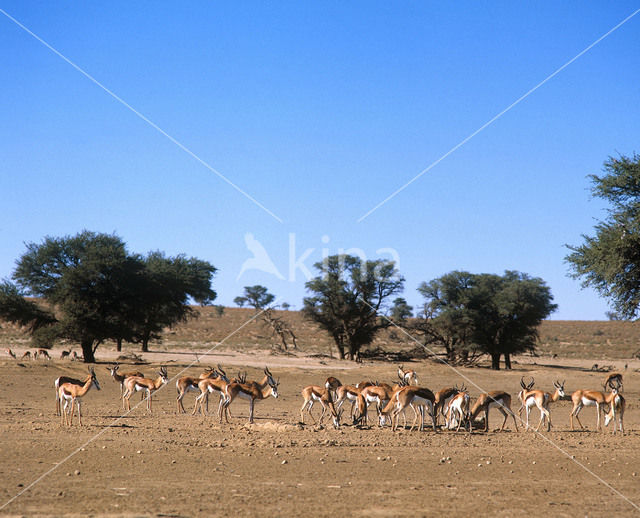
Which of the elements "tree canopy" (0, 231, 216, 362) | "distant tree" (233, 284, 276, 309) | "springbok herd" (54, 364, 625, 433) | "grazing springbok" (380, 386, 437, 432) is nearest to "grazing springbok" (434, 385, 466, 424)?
"springbok herd" (54, 364, 625, 433)

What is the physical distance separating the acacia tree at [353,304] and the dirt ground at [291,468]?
2982 cm

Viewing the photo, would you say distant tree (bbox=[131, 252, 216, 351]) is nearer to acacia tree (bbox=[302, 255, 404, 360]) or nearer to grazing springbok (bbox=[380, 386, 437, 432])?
acacia tree (bbox=[302, 255, 404, 360])

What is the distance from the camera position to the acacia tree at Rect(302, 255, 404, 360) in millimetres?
53500

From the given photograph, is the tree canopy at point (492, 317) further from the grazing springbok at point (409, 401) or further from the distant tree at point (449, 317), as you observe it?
the grazing springbok at point (409, 401)

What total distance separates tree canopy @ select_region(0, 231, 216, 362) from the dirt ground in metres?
14.4

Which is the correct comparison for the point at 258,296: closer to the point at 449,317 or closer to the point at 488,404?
the point at 449,317

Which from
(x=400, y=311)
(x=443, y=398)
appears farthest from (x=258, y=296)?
(x=443, y=398)

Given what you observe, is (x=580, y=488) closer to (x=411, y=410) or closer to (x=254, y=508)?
(x=254, y=508)

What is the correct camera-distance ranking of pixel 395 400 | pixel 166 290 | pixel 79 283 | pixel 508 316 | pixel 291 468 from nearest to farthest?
pixel 291 468
pixel 395 400
pixel 79 283
pixel 166 290
pixel 508 316

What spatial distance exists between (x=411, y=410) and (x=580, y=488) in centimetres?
1395

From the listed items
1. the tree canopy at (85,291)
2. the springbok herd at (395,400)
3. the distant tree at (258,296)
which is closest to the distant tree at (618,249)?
the springbok herd at (395,400)

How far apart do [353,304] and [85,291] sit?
2133 cm

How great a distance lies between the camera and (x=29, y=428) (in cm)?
1808

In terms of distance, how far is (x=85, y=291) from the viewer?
127 ft
